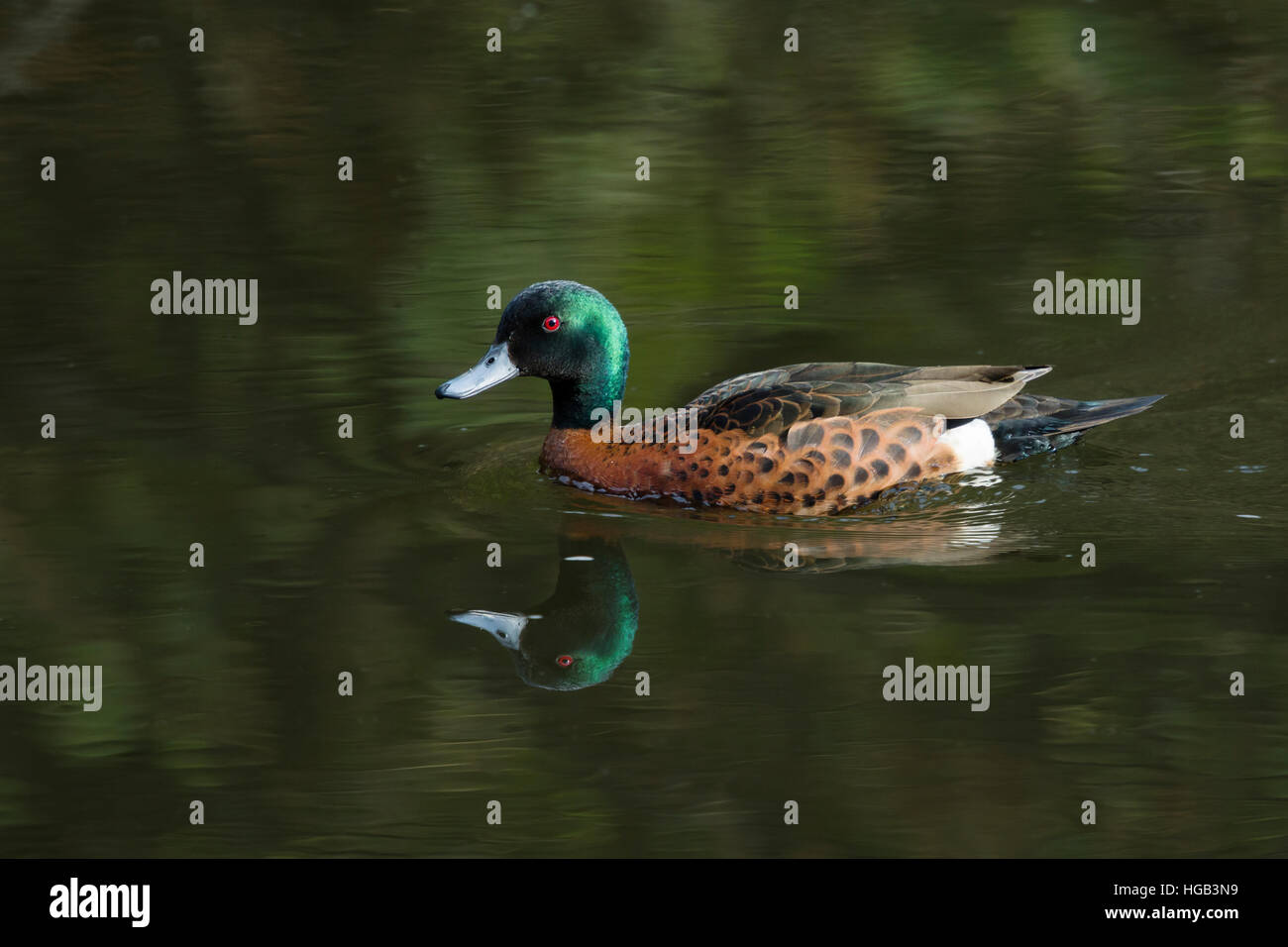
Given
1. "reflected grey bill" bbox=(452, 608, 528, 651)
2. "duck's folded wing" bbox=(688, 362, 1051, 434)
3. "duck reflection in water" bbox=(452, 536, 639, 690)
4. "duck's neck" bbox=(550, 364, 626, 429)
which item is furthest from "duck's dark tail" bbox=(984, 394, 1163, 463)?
"reflected grey bill" bbox=(452, 608, 528, 651)

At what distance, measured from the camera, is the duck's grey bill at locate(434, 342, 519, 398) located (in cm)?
910

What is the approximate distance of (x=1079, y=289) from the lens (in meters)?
11.3

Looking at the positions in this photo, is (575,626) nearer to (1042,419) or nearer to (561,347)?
(561,347)

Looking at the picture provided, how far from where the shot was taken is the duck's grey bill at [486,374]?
9.10m

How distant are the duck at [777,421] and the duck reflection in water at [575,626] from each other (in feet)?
2.71

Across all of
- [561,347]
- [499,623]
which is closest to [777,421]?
[561,347]

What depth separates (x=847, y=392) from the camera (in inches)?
352

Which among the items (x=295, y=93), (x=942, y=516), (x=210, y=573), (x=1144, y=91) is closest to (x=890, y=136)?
(x=1144, y=91)

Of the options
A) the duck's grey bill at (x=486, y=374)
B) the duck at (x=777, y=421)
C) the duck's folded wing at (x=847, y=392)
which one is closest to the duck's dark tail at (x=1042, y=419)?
the duck at (x=777, y=421)

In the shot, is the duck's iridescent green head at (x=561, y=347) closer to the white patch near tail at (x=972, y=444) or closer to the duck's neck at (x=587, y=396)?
the duck's neck at (x=587, y=396)

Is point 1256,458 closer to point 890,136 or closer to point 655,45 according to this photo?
point 890,136

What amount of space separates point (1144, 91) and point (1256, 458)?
6216mm

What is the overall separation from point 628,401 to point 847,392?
1.64 m

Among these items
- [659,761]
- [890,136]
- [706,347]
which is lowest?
[659,761]
